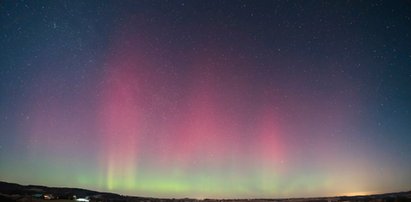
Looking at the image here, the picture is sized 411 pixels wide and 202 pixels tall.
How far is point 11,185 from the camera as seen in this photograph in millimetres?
198625

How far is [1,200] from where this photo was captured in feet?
132

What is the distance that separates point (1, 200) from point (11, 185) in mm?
187365

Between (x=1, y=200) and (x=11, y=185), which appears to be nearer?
(x=1, y=200)
